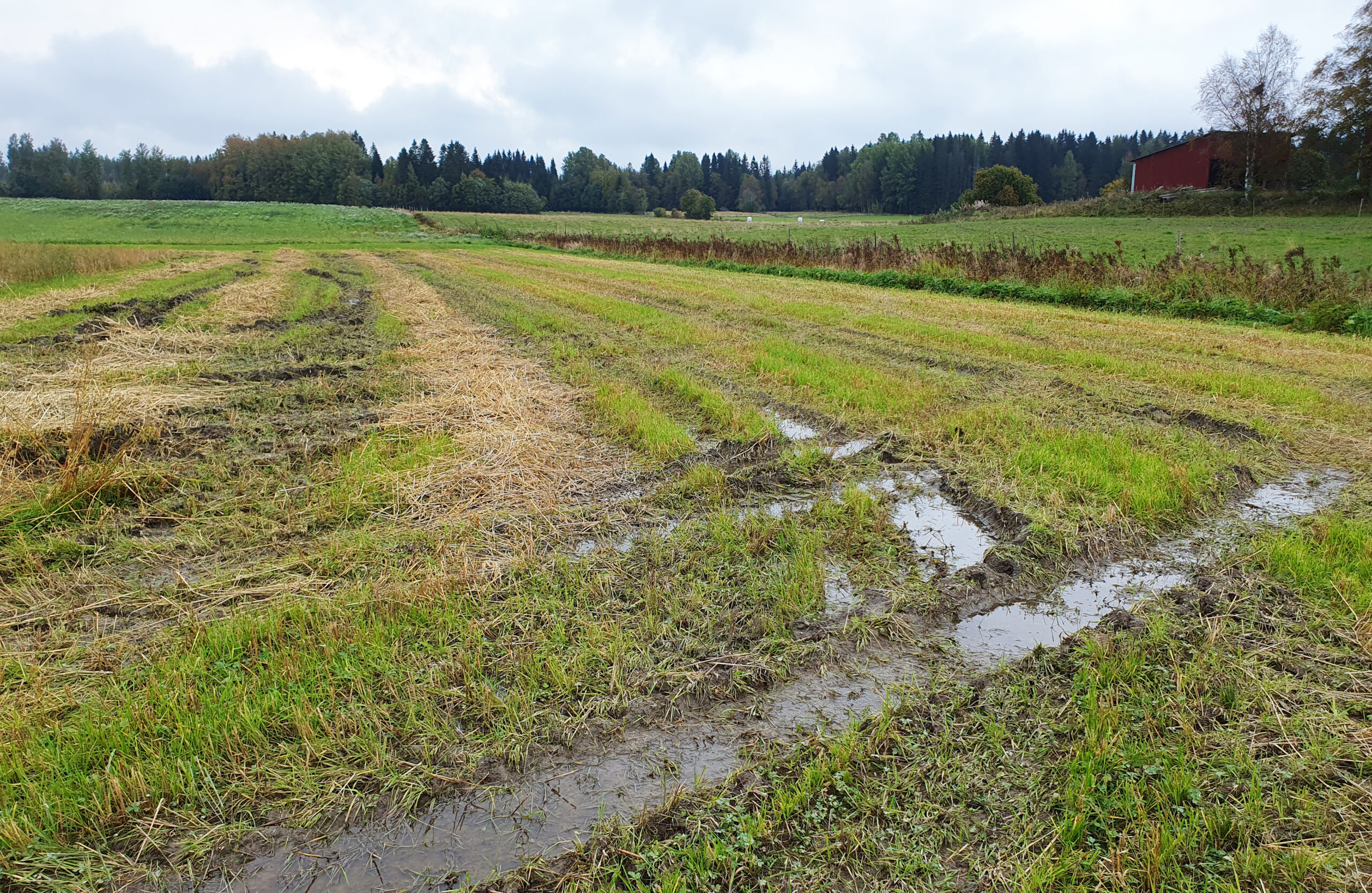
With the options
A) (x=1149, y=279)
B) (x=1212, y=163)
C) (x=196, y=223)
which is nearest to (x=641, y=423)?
(x=1149, y=279)

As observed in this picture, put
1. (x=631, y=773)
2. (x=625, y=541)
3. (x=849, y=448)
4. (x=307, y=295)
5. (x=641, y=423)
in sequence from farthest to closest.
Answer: (x=307, y=295) < (x=641, y=423) < (x=849, y=448) < (x=625, y=541) < (x=631, y=773)

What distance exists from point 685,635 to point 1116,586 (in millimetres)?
2512

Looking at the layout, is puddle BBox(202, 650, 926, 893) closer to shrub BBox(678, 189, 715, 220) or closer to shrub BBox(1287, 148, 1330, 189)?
shrub BBox(1287, 148, 1330, 189)

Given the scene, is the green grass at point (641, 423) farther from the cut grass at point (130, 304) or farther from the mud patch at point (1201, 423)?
the cut grass at point (130, 304)

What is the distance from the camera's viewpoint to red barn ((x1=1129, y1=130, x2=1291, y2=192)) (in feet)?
154

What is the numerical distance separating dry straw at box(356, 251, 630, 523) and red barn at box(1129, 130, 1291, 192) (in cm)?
6134

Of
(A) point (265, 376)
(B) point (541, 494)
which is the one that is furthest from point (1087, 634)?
(A) point (265, 376)

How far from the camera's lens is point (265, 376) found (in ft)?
27.3

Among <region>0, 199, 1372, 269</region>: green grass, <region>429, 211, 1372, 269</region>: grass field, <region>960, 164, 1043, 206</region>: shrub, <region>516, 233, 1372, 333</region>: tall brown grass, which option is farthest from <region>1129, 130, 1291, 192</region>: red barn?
<region>516, 233, 1372, 333</region>: tall brown grass

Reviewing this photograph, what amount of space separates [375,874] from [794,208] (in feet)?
474

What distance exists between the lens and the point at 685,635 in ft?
10.7

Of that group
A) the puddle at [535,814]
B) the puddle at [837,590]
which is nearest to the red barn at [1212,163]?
the puddle at [837,590]

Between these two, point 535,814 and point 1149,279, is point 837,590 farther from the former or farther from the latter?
point 1149,279

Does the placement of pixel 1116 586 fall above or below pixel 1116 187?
below
